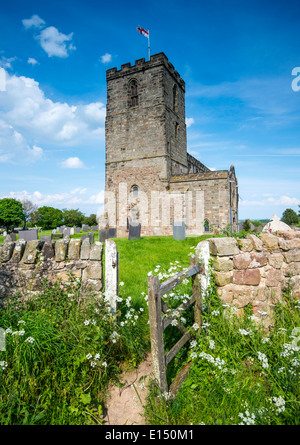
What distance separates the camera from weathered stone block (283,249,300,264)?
14.3 ft

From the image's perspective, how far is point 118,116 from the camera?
20641 millimetres

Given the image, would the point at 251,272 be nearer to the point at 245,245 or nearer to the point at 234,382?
the point at 245,245

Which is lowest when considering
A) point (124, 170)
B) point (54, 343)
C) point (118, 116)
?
point (54, 343)

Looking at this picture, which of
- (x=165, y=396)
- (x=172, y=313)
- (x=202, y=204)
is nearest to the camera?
(x=165, y=396)

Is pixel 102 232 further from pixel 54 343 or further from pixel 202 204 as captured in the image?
pixel 54 343

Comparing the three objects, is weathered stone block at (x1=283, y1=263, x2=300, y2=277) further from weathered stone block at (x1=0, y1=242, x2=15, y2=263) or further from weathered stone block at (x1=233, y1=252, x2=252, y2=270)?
weathered stone block at (x1=0, y1=242, x2=15, y2=263)

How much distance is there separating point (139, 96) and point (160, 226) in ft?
36.4

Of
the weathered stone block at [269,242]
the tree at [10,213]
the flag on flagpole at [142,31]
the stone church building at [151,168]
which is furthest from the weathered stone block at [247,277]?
the tree at [10,213]

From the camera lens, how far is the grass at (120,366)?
7.50ft

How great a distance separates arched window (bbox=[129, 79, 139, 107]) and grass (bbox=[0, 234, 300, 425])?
2016 cm

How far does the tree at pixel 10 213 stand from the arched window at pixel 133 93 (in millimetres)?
25104

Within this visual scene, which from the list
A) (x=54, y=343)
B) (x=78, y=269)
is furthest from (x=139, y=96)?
(x=54, y=343)

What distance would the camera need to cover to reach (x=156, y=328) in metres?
2.43

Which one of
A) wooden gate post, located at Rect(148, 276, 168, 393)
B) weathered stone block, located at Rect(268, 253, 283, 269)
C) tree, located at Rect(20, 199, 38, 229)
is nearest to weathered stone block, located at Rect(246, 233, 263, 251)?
weathered stone block, located at Rect(268, 253, 283, 269)
